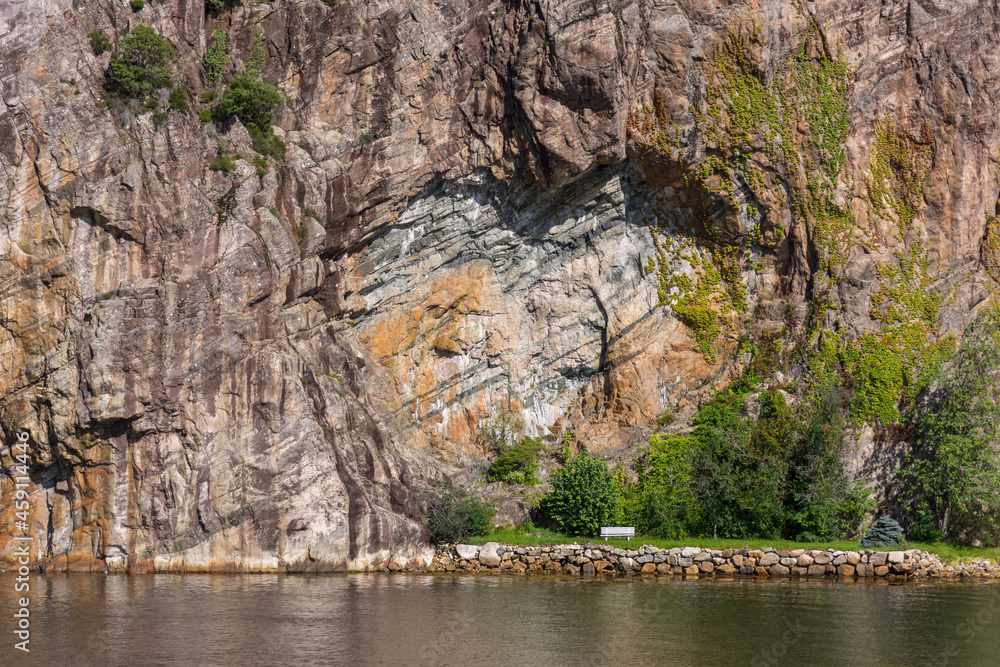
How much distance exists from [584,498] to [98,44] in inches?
1147

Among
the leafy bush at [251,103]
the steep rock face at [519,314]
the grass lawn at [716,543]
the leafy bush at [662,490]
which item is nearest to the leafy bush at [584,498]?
the grass lawn at [716,543]

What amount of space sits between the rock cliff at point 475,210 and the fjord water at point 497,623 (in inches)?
323

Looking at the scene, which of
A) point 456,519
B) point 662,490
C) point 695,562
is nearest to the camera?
point 695,562

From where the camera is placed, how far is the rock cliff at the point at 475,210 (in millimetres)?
36312

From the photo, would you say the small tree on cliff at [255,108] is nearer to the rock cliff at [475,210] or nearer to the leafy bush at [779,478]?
the rock cliff at [475,210]

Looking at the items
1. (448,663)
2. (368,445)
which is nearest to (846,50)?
(368,445)

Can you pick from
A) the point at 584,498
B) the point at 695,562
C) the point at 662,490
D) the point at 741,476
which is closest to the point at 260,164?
the point at 584,498

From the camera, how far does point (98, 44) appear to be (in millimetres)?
39312

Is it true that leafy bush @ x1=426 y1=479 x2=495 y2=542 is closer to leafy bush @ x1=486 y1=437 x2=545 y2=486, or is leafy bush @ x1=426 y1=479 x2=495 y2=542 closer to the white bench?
leafy bush @ x1=486 y1=437 x2=545 y2=486

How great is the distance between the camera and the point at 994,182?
43.4 metres

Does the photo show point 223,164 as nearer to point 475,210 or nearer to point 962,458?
point 475,210

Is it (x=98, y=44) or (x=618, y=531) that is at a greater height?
(x=98, y=44)

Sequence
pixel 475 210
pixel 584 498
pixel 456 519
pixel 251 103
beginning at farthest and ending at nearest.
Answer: pixel 475 210 < pixel 251 103 < pixel 584 498 < pixel 456 519

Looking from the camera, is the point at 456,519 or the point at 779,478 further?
the point at 779,478
